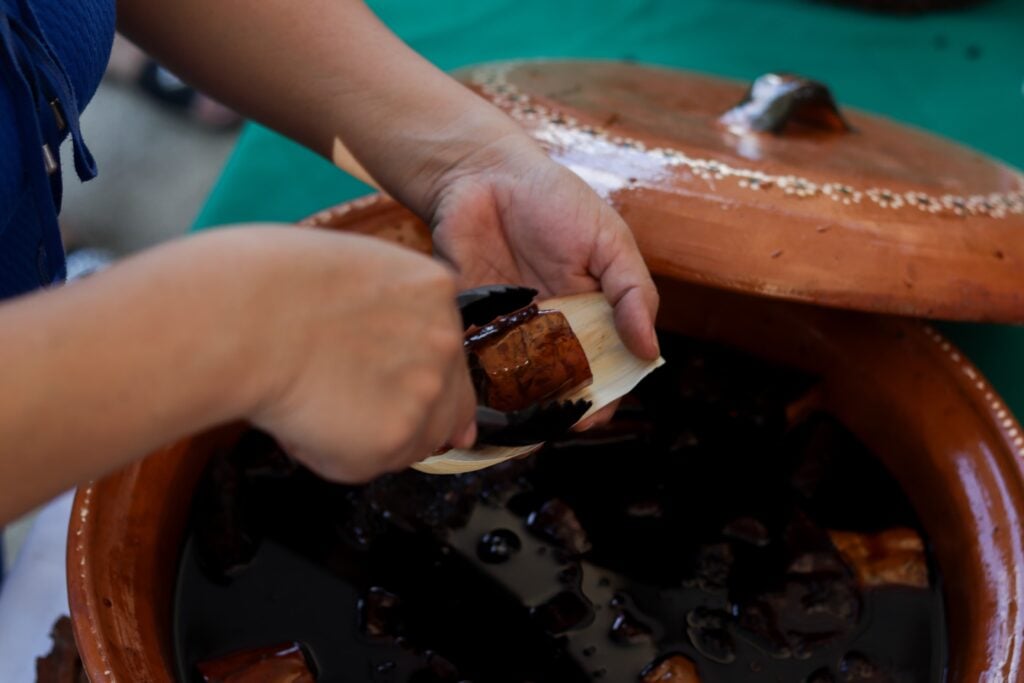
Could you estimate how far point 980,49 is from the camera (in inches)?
57.9

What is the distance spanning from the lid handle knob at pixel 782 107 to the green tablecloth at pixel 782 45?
56cm

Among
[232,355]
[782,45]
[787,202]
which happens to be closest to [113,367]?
[232,355]

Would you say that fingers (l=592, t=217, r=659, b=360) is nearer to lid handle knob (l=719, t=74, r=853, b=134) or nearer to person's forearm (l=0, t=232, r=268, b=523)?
lid handle knob (l=719, t=74, r=853, b=134)

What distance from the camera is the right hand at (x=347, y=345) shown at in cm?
38

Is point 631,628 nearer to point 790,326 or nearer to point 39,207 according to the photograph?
point 790,326

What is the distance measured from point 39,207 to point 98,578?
0.23 meters

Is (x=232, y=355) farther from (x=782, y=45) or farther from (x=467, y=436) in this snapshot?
(x=782, y=45)

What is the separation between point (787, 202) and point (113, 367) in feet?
1.65

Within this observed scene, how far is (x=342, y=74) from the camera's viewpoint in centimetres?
76

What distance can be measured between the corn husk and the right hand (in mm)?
184

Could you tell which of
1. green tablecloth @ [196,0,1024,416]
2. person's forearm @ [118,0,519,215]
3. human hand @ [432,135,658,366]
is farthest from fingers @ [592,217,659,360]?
green tablecloth @ [196,0,1024,416]

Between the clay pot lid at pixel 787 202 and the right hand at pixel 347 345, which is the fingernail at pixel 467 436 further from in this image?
the clay pot lid at pixel 787 202

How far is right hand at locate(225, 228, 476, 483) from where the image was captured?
0.38 metres

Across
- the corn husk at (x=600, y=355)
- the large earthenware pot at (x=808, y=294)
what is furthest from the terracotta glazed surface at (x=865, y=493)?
the corn husk at (x=600, y=355)
